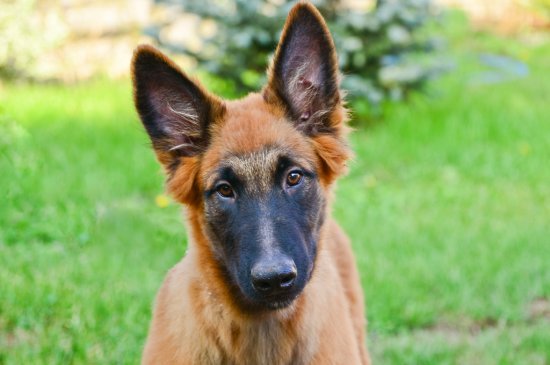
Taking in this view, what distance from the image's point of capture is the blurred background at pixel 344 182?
19.6ft

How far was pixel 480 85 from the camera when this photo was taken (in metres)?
12.3

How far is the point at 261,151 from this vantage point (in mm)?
3973

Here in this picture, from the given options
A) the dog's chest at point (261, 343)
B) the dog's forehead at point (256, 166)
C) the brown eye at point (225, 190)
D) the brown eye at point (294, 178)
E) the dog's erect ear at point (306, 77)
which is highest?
the dog's erect ear at point (306, 77)

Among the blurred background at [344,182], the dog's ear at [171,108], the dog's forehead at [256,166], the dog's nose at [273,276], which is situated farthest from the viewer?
the blurred background at [344,182]

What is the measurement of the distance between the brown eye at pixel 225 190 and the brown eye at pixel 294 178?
28 centimetres

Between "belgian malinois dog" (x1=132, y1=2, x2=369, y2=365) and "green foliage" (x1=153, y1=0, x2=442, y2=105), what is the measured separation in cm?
591

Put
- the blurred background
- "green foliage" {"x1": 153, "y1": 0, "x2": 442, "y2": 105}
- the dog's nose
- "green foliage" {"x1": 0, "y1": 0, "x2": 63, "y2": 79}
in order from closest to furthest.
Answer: the dog's nose, the blurred background, "green foliage" {"x1": 153, "y1": 0, "x2": 442, "y2": 105}, "green foliage" {"x1": 0, "y1": 0, "x2": 63, "y2": 79}

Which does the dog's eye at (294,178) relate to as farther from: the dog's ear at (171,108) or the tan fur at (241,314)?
the dog's ear at (171,108)

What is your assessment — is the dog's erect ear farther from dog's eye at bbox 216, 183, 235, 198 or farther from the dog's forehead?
dog's eye at bbox 216, 183, 235, 198

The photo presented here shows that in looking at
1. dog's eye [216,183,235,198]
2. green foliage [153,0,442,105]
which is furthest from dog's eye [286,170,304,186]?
green foliage [153,0,442,105]

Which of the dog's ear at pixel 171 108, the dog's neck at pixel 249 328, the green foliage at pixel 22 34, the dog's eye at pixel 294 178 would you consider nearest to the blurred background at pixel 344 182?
the green foliage at pixel 22 34

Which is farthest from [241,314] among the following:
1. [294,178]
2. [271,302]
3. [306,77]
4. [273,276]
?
[306,77]

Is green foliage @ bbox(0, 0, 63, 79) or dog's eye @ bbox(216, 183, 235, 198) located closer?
dog's eye @ bbox(216, 183, 235, 198)

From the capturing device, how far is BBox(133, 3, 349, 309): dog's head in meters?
3.89
